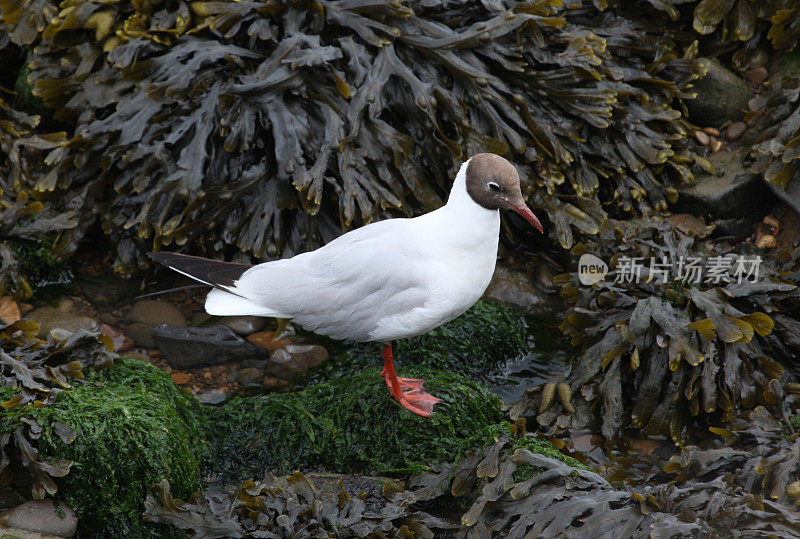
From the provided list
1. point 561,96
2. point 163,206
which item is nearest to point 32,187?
point 163,206

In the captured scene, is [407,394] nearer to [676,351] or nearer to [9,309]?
[676,351]

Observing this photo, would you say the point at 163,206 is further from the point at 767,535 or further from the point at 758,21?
the point at 758,21

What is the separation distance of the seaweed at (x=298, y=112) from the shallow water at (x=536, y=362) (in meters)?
0.58

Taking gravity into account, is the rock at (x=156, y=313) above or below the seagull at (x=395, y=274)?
below

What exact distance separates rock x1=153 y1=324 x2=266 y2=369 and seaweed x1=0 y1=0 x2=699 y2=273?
51 cm

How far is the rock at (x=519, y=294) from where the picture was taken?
14.9 feet

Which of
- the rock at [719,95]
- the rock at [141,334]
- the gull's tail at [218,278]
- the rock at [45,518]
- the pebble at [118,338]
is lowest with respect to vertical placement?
the pebble at [118,338]

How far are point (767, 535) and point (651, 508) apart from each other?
1.25 feet

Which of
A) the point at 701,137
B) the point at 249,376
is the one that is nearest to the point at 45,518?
the point at 249,376

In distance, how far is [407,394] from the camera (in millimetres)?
3502

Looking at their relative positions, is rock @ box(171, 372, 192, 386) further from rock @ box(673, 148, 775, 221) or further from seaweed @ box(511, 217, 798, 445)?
rock @ box(673, 148, 775, 221)

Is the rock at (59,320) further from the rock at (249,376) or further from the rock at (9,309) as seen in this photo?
the rock at (249,376)

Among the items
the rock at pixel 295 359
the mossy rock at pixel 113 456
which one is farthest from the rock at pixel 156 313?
the mossy rock at pixel 113 456

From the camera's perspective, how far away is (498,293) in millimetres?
4574
